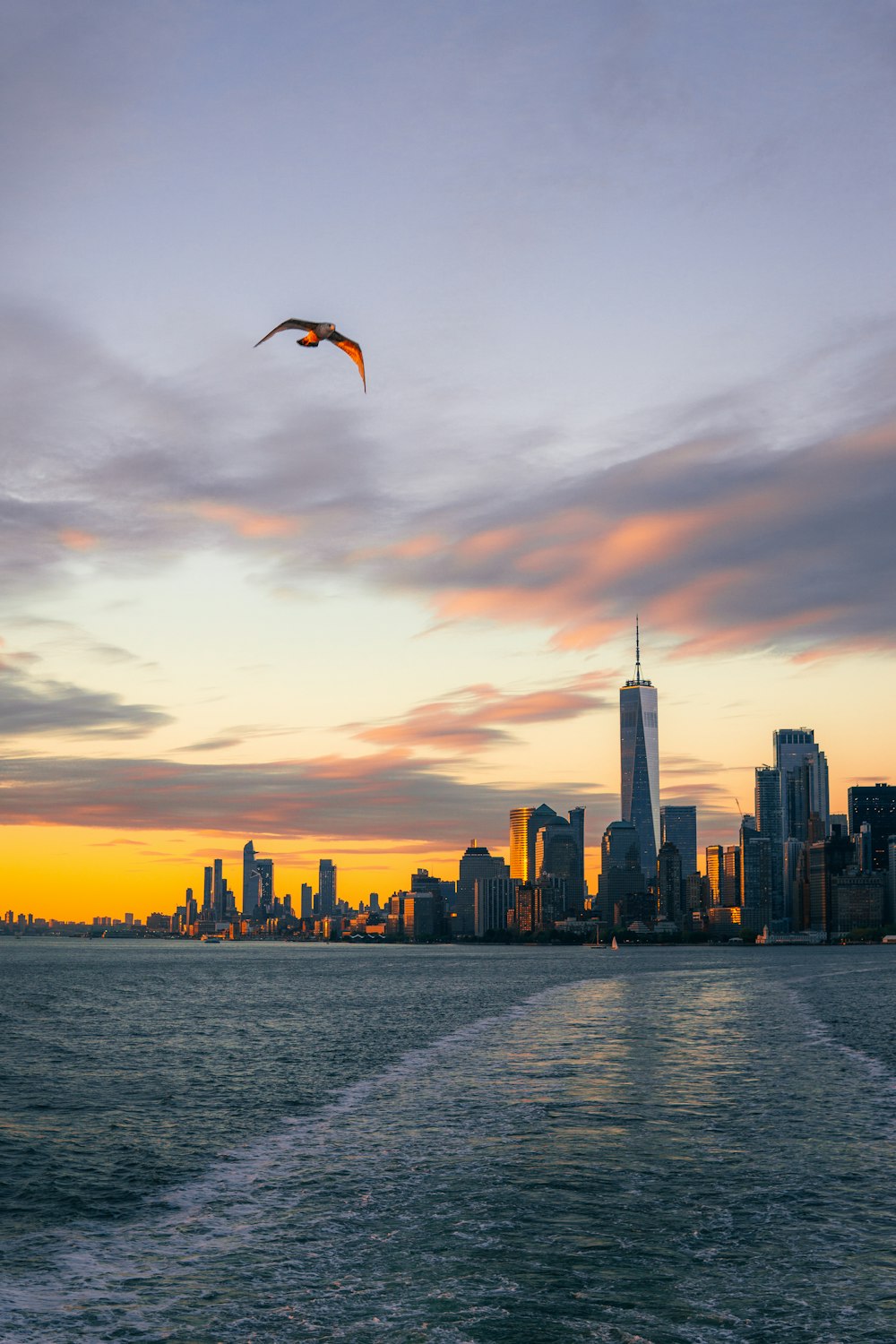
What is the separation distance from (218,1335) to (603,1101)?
33.7 meters

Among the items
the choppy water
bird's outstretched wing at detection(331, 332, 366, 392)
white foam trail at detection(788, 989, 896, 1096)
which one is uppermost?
bird's outstretched wing at detection(331, 332, 366, 392)

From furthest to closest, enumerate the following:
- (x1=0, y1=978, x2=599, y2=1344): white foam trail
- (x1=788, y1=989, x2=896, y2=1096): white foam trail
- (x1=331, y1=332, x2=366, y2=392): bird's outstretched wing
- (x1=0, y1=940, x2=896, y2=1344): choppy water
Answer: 1. (x1=788, y1=989, x2=896, y2=1096): white foam trail
2. (x1=331, y1=332, x2=366, y2=392): bird's outstretched wing
3. (x1=0, y1=978, x2=599, y2=1344): white foam trail
4. (x1=0, y1=940, x2=896, y2=1344): choppy water

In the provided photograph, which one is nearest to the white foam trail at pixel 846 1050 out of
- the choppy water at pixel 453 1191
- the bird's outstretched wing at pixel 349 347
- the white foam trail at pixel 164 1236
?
the choppy water at pixel 453 1191

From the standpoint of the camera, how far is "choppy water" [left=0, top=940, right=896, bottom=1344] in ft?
86.6

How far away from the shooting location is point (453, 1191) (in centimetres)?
3803

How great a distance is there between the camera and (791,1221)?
33969 mm

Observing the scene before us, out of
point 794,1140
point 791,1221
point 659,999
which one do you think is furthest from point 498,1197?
point 659,999

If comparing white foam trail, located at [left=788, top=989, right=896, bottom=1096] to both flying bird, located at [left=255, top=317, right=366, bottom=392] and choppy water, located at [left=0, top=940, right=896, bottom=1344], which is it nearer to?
choppy water, located at [left=0, top=940, right=896, bottom=1344]

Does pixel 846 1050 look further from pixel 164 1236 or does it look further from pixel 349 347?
pixel 349 347

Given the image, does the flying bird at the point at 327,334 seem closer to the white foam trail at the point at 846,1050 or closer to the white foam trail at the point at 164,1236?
the white foam trail at the point at 164,1236

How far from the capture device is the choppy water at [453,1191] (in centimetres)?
2639

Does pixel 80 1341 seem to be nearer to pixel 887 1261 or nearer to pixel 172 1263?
pixel 172 1263

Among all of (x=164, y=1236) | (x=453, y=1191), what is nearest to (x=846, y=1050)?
(x=453, y=1191)

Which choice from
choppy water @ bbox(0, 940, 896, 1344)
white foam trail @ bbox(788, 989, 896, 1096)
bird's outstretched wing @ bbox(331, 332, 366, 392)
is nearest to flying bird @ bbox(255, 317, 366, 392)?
bird's outstretched wing @ bbox(331, 332, 366, 392)
